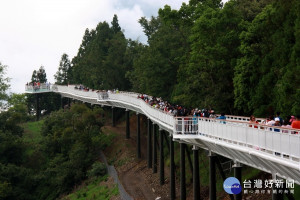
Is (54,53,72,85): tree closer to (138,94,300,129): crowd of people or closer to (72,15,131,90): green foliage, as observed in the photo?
(72,15,131,90): green foliage

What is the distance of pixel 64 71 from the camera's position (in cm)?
10125

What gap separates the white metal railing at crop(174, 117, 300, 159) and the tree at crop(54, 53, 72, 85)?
7560 cm

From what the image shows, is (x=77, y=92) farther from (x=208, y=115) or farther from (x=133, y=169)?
(x=208, y=115)

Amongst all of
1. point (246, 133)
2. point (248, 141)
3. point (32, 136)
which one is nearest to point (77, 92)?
point (32, 136)

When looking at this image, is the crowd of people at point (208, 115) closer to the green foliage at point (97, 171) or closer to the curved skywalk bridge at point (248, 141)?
the curved skywalk bridge at point (248, 141)

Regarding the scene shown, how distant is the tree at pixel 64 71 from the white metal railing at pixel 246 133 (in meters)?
75.6

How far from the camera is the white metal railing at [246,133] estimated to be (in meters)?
16.4

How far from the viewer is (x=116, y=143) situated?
58.0 m

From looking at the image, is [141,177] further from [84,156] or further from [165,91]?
[165,91]

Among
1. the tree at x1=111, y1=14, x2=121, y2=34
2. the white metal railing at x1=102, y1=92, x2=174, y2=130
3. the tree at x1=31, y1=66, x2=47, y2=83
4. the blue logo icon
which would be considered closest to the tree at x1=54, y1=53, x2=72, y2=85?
the tree at x1=31, y1=66, x2=47, y2=83

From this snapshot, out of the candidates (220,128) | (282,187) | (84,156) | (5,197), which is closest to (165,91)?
(84,156)

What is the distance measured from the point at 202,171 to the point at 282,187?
63.9 feet

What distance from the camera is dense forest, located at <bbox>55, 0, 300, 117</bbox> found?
2838 centimetres

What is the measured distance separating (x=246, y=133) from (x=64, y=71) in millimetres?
85252
